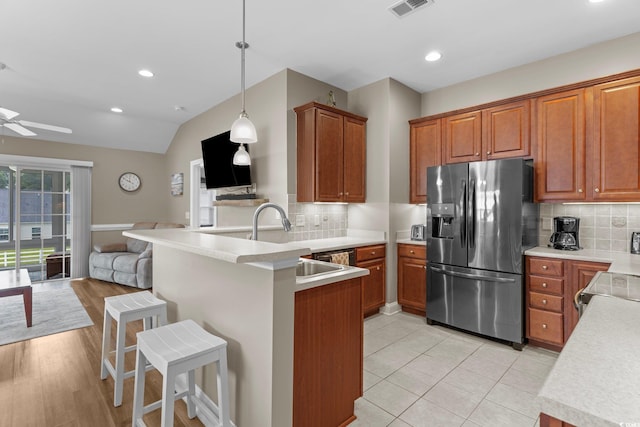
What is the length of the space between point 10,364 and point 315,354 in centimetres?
281

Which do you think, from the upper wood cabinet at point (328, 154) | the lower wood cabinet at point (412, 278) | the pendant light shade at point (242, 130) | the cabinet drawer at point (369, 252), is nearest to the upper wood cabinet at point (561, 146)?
the lower wood cabinet at point (412, 278)

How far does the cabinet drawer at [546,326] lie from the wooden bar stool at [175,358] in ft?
9.12

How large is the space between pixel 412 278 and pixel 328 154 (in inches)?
70.7

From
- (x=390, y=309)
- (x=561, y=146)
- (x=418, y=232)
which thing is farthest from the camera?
(x=418, y=232)

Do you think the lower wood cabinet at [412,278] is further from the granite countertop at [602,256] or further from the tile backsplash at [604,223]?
the tile backsplash at [604,223]

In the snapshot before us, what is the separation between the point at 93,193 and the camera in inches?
238

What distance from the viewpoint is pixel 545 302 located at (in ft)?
9.39

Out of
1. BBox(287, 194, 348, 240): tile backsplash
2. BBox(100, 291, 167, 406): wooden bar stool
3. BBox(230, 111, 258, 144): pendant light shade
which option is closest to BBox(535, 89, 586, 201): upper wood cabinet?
BBox(287, 194, 348, 240): tile backsplash

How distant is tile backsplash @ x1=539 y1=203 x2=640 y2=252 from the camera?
2.92 metres

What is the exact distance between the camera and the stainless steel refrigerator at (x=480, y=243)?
2.92 meters

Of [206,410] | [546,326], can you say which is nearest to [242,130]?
[206,410]

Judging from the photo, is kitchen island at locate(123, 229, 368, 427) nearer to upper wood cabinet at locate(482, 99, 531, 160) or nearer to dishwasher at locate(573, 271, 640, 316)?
dishwasher at locate(573, 271, 640, 316)

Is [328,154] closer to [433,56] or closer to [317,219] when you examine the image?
[317,219]

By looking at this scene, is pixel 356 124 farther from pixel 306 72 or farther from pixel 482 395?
pixel 482 395
